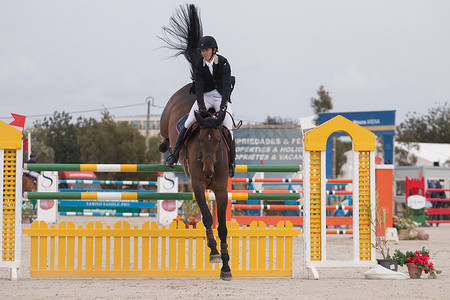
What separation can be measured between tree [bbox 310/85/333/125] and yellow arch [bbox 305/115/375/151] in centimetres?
3176

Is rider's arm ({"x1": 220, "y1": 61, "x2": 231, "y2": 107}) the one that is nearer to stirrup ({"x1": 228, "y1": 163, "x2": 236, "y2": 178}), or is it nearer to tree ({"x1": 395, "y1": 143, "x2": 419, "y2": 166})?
stirrup ({"x1": 228, "y1": 163, "x2": 236, "y2": 178})

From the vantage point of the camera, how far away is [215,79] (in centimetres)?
573

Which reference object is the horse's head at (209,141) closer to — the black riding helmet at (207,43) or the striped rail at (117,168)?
the black riding helmet at (207,43)

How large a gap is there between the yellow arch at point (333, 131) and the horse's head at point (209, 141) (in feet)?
3.86

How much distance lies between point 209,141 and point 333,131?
142cm

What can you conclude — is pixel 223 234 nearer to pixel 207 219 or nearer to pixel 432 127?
pixel 207 219

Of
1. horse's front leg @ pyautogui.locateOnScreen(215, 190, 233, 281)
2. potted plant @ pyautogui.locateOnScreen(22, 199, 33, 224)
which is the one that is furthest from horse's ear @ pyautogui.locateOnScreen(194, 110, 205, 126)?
potted plant @ pyautogui.locateOnScreen(22, 199, 33, 224)

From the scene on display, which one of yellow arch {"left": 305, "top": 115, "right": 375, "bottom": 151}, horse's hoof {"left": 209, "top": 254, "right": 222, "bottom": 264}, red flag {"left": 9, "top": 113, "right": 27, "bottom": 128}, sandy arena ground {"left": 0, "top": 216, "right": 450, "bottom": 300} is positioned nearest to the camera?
sandy arena ground {"left": 0, "top": 216, "right": 450, "bottom": 300}

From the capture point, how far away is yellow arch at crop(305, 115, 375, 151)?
6172 mm

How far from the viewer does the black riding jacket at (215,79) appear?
5566 mm

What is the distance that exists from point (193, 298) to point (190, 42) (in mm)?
2785

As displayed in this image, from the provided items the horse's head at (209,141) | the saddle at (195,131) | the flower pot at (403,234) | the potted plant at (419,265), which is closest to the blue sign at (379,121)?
the flower pot at (403,234)

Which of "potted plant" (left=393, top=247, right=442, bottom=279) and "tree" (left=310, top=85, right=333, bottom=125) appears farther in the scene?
"tree" (left=310, top=85, right=333, bottom=125)

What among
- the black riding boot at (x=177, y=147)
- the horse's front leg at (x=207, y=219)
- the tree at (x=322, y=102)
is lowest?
the horse's front leg at (x=207, y=219)
